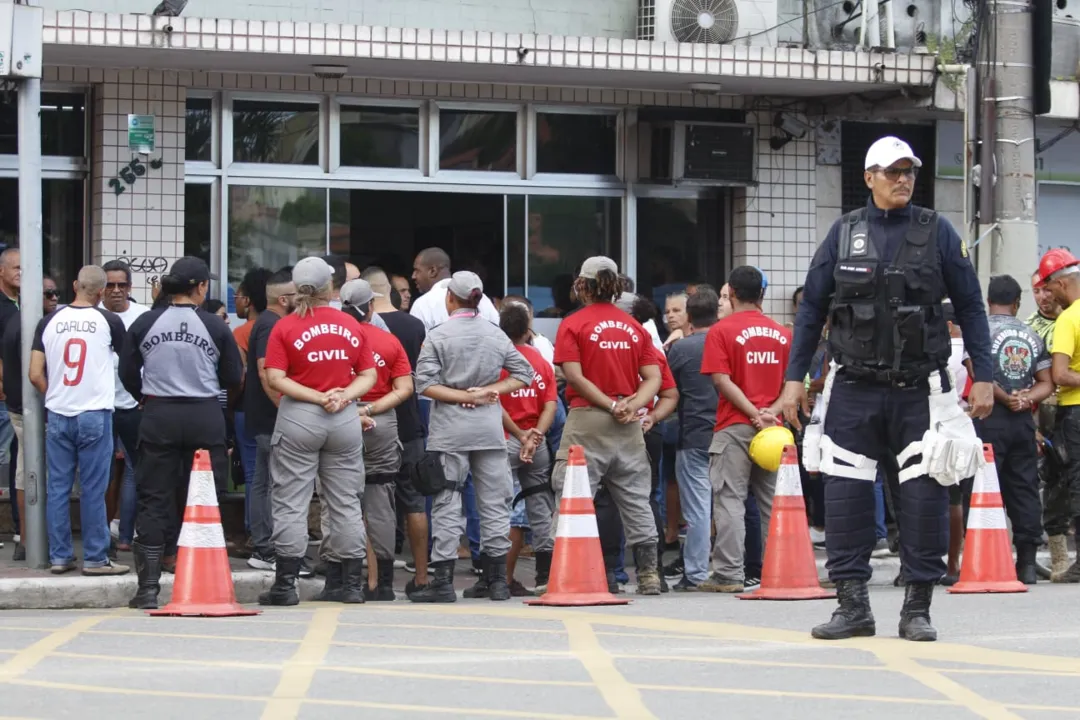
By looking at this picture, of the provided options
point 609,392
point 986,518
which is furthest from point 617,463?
point 986,518

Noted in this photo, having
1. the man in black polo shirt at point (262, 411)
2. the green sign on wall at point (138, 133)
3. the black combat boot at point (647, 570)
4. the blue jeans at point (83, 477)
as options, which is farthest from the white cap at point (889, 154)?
the green sign on wall at point (138, 133)

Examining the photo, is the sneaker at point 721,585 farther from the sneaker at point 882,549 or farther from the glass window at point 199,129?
the glass window at point 199,129

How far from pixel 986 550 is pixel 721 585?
5.40ft

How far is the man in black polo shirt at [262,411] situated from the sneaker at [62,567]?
47.8 inches

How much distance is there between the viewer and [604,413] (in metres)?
11.2

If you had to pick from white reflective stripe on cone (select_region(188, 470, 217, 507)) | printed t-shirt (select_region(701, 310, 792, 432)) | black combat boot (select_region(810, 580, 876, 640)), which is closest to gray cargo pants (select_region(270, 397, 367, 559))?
white reflective stripe on cone (select_region(188, 470, 217, 507))

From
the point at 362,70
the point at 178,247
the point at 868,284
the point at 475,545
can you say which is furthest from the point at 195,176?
the point at 868,284

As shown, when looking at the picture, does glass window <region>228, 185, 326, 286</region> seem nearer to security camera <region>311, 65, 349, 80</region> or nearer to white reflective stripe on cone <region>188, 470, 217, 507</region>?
security camera <region>311, 65, 349, 80</region>

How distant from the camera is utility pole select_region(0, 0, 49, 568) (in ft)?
37.9

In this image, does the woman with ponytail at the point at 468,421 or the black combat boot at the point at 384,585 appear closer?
the woman with ponytail at the point at 468,421

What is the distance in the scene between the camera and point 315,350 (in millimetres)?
10477

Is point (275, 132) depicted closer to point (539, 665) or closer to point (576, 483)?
point (576, 483)

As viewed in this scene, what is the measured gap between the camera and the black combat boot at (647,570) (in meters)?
11.4

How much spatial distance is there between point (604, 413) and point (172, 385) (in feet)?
8.36
